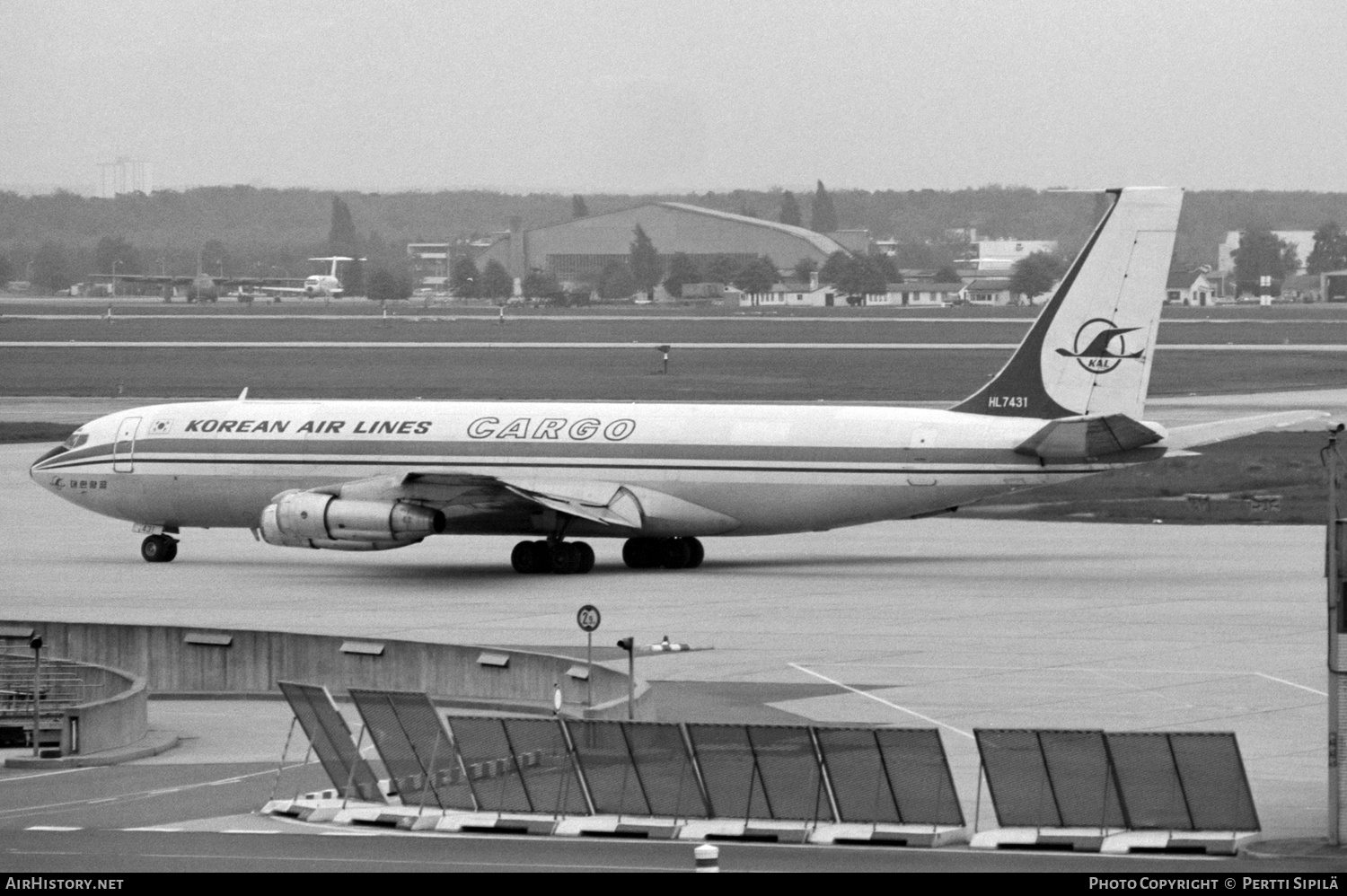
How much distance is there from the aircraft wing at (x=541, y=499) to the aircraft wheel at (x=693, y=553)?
3.90 ft

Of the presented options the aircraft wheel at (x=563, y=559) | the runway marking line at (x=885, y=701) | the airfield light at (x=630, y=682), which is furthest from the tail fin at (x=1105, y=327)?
the airfield light at (x=630, y=682)

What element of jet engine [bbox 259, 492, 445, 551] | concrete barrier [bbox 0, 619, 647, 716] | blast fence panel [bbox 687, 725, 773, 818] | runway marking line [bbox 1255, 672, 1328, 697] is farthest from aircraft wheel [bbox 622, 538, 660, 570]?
blast fence panel [bbox 687, 725, 773, 818]

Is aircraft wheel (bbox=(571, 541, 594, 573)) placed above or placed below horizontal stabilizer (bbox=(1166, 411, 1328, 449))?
below

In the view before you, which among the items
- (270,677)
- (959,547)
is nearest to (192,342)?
(959,547)

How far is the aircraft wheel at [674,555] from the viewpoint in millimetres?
47938

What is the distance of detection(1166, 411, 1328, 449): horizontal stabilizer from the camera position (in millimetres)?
43906

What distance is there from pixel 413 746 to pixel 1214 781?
27.3 ft

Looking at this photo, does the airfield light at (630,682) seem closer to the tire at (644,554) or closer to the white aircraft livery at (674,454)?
the white aircraft livery at (674,454)

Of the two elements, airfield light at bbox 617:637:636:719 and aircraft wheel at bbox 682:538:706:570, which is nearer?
airfield light at bbox 617:637:636:719

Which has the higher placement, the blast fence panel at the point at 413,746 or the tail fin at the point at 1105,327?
the tail fin at the point at 1105,327

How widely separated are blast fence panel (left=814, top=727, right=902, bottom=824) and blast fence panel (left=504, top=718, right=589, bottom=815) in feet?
8.46

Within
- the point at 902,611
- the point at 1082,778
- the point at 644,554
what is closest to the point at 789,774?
the point at 1082,778

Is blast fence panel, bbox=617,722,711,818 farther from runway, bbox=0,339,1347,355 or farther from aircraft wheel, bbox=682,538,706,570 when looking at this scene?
runway, bbox=0,339,1347,355
